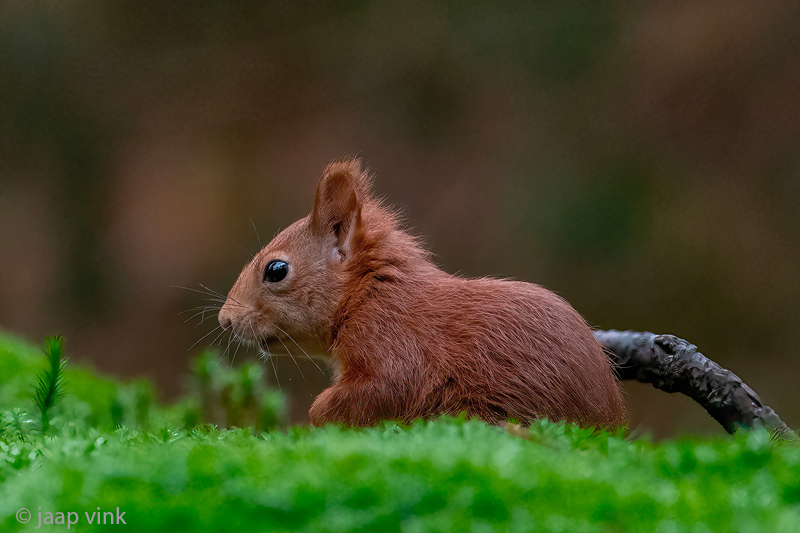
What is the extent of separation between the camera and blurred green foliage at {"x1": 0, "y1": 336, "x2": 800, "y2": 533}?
0.84 metres

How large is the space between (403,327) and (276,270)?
1.29 feet

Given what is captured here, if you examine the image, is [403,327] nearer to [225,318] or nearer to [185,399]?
[225,318]

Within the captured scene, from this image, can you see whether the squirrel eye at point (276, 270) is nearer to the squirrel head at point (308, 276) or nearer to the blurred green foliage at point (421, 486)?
the squirrel head at point (308, 276)

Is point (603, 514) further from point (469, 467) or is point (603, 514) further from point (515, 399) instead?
point (515, 399)

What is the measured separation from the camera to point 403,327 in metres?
1.59

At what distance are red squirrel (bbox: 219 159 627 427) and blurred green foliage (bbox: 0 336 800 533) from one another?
35 centimetres

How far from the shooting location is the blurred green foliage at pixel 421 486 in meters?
0.84

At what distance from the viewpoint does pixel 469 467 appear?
0.90m

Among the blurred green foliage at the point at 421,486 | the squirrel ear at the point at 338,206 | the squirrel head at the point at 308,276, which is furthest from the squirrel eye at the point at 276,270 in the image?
the blurred green foliage at the point at 421,486

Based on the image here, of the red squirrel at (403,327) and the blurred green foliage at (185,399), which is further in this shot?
the blurred green foliage at (185,399)

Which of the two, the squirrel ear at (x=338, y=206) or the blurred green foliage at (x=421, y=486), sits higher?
the squirrel ear at (x=338, y=206)

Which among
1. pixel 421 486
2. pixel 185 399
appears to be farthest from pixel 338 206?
pixel 185 399

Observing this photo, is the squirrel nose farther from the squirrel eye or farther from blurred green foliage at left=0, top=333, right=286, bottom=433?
blurred green foliage at left=0, top=333, right=286, bottom=433

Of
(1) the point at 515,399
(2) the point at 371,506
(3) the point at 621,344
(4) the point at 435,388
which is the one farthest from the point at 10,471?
(3) the point at 621,344
